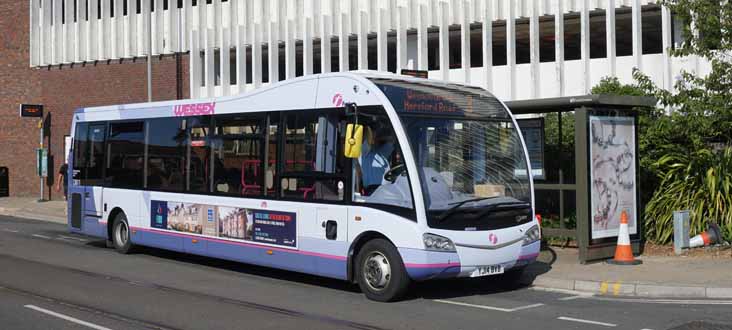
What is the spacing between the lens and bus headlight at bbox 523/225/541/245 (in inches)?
421

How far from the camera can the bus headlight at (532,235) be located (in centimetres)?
1070

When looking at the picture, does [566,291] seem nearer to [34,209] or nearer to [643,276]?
[643,276]

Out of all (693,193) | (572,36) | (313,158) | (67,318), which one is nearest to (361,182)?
(313,158)

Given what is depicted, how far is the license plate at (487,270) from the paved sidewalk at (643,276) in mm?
1483

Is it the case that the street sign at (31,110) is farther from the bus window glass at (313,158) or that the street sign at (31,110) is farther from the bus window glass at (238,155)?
the bus window glass at (313,158)

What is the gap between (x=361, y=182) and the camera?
1039 centimetres

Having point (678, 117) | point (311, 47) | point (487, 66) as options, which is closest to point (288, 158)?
point (678, 117)

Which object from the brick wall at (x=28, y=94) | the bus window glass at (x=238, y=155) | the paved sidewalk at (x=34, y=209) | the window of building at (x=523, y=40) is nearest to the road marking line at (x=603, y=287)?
the bus window glass at (x=238, y=155)

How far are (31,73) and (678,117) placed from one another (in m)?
29.4

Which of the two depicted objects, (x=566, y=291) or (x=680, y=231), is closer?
(x=566, y=291)

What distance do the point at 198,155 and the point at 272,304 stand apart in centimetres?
405

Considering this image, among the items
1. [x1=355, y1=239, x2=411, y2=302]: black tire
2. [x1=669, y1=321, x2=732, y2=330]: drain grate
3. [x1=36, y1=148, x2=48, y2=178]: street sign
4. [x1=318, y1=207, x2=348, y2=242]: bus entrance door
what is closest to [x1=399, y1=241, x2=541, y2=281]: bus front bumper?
[x1=355, y1=239, x2=411, y2=302]: black tire

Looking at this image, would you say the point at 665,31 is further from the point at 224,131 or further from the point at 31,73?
the point at 31,73

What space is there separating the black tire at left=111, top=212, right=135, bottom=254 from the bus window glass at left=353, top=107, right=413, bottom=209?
642cm
